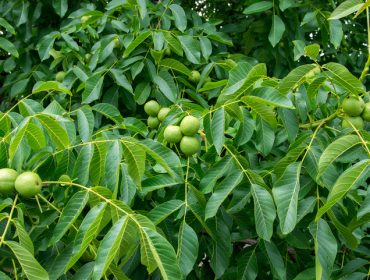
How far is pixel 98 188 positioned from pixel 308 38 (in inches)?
94.1

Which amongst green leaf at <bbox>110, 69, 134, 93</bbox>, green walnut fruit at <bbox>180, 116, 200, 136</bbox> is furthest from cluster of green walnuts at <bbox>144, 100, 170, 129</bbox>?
green walnut fruit at <bbox>180, 116, 200, 136</bbox>

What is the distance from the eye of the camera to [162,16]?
2.77 m

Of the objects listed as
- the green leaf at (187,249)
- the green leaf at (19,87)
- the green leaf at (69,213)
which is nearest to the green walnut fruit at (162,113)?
the green leaf at (187,249)

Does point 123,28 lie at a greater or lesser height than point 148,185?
greater

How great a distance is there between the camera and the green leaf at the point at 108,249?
1129mm

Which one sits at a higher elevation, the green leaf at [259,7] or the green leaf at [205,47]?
the green leaf at [259,7]

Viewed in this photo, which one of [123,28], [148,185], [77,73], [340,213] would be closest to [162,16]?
[123,28]

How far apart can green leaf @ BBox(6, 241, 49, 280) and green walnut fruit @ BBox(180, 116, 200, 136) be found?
2.27 feet

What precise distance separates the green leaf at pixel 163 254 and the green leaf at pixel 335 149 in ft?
1.67

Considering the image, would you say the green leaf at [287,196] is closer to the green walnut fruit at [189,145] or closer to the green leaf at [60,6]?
the green walnut fruit at [189,145]

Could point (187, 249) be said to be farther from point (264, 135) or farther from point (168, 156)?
point (264, 135)

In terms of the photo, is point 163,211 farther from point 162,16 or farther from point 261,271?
point 162,16

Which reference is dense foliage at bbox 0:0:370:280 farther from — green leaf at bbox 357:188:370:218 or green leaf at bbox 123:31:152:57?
green leaf at bbox 123:31:152:57

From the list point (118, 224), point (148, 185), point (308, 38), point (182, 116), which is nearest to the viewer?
point (118, 224)
